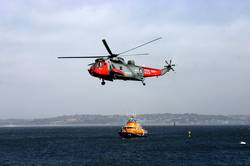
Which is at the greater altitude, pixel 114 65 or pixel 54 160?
pixel 114 65

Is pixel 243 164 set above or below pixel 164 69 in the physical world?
below

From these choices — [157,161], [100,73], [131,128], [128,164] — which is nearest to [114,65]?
[100,73]

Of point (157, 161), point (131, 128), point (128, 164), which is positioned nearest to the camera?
point (128, 164)

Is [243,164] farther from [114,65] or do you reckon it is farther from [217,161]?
[114,65]

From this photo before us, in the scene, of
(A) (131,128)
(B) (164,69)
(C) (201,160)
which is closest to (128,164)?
(C) (201,160)

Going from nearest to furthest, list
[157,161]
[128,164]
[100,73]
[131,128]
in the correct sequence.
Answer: [100,73] < [128,164] < [157,161] < [131,128]

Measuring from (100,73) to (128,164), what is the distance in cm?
5093

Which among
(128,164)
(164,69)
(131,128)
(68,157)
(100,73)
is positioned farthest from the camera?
(131,128)

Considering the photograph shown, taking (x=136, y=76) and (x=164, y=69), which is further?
(x=164, y=69)

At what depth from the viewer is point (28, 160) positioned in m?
96.7

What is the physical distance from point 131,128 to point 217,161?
5957 centimetres

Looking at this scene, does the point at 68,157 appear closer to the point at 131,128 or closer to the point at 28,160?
the point at 28,160

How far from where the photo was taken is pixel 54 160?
9550cm

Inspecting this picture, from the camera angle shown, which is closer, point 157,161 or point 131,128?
point 157,161
